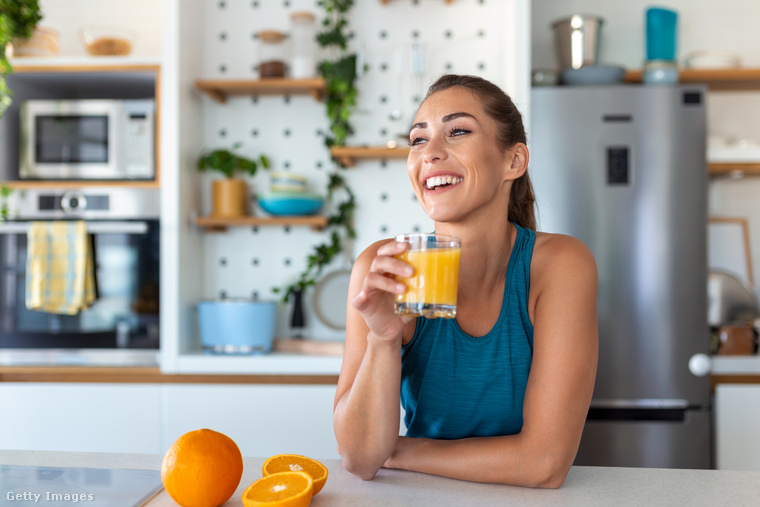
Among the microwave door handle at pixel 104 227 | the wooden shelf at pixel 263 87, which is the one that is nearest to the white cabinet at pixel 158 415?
the microwave door handle at pixel 104 227

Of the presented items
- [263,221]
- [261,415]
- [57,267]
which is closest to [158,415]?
[261,415]

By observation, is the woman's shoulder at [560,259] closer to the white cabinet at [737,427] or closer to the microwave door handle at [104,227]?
the white cabinet at [737,427]

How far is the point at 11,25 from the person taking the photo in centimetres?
246

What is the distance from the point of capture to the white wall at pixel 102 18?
9.59 feet

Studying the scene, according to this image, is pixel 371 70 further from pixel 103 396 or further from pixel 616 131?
pixel 103 396

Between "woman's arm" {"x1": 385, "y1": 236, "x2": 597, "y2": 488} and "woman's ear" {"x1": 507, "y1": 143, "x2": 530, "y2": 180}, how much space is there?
0.56 feet

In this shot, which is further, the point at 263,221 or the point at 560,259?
the point at 263,221

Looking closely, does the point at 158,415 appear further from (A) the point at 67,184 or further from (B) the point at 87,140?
(B) the point at 87,140

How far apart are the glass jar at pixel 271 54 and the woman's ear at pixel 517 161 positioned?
5.28 ft

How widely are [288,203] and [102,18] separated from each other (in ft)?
4.37

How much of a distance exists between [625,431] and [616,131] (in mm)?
1141

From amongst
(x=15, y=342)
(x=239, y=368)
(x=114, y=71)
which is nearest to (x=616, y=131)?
(x=239, y=368)

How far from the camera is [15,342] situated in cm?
247

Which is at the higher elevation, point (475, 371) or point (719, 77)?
point (719, 77)
